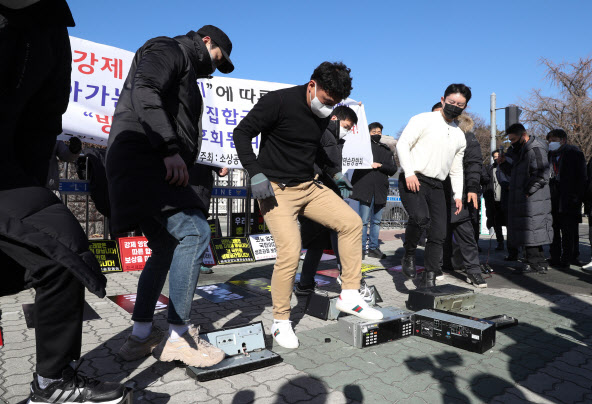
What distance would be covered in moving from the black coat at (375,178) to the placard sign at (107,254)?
3909 millimetres

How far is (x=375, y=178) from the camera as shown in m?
7.76

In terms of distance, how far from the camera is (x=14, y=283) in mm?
1636

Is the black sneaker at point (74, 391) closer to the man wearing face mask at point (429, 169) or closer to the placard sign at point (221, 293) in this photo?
the placard sign at point (221, 293)

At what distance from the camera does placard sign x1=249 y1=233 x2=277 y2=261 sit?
728cm

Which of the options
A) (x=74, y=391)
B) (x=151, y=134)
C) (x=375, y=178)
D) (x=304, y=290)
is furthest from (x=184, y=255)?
(x=375, y=178)

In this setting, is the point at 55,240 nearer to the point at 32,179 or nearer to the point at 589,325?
the point at 32,179

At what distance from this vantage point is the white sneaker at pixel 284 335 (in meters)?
3.00

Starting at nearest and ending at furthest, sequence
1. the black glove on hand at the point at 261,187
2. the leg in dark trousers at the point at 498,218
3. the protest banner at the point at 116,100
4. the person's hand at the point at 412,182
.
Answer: the black glove on hand at the point at 261,187
the person's hand at the point at 412,182
the protest banner at the point at 116,100
the leg in dark trousers at the point at 498,218

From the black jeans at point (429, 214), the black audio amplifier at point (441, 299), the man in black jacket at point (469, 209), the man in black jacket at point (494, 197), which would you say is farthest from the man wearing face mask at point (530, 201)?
the black audio amplifier at point (441, 299)

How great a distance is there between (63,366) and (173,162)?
1139 millimetres

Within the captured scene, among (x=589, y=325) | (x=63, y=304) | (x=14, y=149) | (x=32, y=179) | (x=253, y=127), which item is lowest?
(x=589, y=325)

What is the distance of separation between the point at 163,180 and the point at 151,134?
273 mm

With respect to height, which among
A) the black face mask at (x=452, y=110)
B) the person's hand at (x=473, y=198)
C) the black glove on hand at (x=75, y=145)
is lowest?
the person's hand at (x=473, y=198)

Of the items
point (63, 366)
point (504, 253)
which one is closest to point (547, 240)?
point (504, 253)
